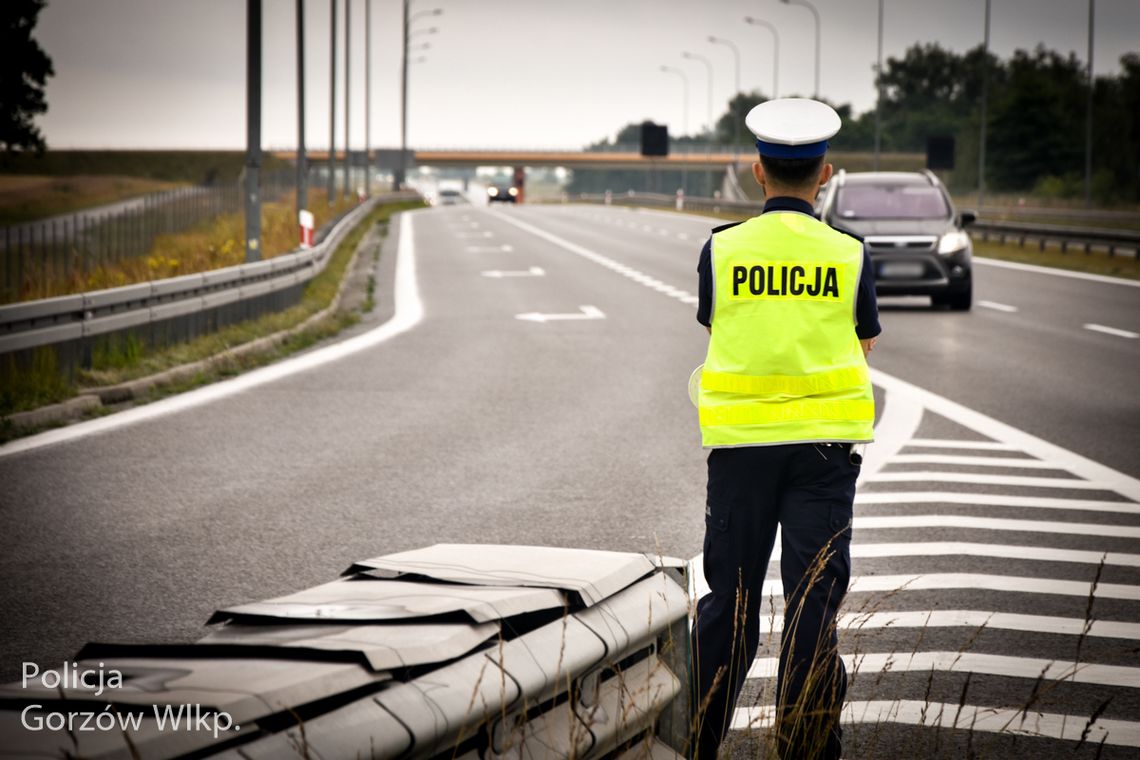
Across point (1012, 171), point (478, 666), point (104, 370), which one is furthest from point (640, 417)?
point (1012, 171)

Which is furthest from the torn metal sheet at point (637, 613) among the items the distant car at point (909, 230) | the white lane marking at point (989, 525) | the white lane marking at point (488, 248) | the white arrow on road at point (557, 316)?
the white lane marking at point (488, 248)

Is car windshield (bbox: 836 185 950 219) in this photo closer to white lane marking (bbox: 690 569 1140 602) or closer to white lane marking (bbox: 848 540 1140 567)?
white lane marking (bbox: 848 540 1140 567)

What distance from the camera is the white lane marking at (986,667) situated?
5492mm

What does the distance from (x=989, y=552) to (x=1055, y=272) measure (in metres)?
25.3

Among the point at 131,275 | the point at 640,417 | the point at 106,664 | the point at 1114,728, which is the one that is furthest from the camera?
the point at 131,275

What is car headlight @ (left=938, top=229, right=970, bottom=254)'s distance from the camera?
22.6 meters

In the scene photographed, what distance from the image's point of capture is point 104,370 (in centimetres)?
1334

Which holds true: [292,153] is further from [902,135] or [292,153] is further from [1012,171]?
[902,135]

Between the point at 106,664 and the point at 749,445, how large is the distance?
1878mm

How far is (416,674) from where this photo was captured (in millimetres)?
2832

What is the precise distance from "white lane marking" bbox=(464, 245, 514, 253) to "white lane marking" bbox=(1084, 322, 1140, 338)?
2057cm

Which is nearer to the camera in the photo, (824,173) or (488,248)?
(824,173)

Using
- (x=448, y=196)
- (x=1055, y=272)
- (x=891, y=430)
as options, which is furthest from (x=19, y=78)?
(x=891, y=430)

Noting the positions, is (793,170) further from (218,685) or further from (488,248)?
(488,248)
